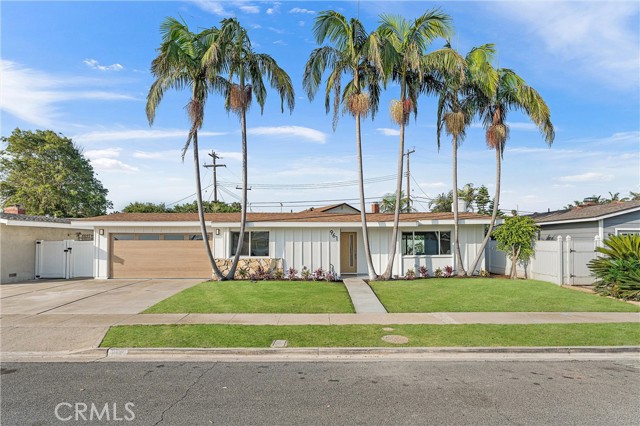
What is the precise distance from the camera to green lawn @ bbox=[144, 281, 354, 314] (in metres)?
11.3

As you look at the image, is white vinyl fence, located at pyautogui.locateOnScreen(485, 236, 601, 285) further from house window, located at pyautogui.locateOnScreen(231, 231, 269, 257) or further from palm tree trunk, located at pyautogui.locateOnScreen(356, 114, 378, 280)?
house window, located at pyautogui.locateOnScreen(231, 231, 269, 257)

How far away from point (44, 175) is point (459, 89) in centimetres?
3310

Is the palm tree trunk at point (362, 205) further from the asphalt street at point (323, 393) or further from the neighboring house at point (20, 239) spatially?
the neighboring house at point (20, 239)

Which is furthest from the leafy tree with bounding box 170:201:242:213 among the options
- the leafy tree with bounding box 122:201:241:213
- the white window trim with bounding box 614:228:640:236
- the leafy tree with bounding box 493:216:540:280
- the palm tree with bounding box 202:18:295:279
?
the white window trim with bounding box 614:228:640:236

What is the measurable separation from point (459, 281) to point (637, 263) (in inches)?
231

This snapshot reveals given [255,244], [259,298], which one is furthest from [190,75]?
[259,298]

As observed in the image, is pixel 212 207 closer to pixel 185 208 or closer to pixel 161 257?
pixel 185 208

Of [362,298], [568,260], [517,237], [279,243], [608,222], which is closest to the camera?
[362,298]

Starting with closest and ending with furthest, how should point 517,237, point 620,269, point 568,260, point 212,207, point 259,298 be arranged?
1. point 259,298
2. point 620,269
3. point 568,260
4. point 517,237
5. point 212,207

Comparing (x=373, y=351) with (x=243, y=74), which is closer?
(x=373, y=351)

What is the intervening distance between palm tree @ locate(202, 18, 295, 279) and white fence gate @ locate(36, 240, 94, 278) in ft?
27.4

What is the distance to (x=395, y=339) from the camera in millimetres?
8219

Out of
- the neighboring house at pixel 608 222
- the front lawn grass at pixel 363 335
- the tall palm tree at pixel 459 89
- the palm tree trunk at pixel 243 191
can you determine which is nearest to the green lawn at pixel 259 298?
the palm tree trunk at pixel 243 191

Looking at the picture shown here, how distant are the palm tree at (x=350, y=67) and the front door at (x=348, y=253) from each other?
7.50 feet
